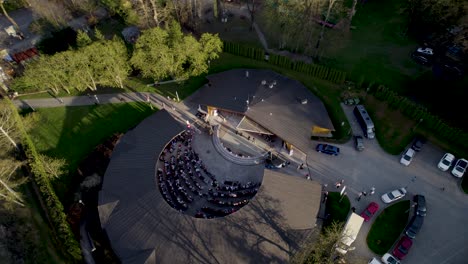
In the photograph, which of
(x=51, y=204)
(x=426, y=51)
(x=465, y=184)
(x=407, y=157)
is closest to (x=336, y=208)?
(x=407, y=157)

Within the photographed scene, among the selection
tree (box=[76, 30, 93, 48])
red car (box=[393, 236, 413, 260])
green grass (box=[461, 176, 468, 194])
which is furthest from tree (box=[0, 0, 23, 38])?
green grass (box=[461, 176, 468, 194])

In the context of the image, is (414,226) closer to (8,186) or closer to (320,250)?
(320,250)

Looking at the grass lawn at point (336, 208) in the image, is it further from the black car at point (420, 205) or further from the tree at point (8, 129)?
the tree at point (8, 129)

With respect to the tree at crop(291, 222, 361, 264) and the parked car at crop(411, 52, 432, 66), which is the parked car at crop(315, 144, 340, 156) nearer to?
the tree at crop(291, 222, 361, 264)

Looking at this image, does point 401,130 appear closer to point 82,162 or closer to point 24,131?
point 82,162

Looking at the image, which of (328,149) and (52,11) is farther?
(52,11)

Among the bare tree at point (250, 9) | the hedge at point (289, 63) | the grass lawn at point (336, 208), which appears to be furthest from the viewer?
the bare tree at point (250, 9)

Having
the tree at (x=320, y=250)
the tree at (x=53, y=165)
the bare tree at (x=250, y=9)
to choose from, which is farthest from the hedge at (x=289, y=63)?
the tree at (x=53, y=165)
